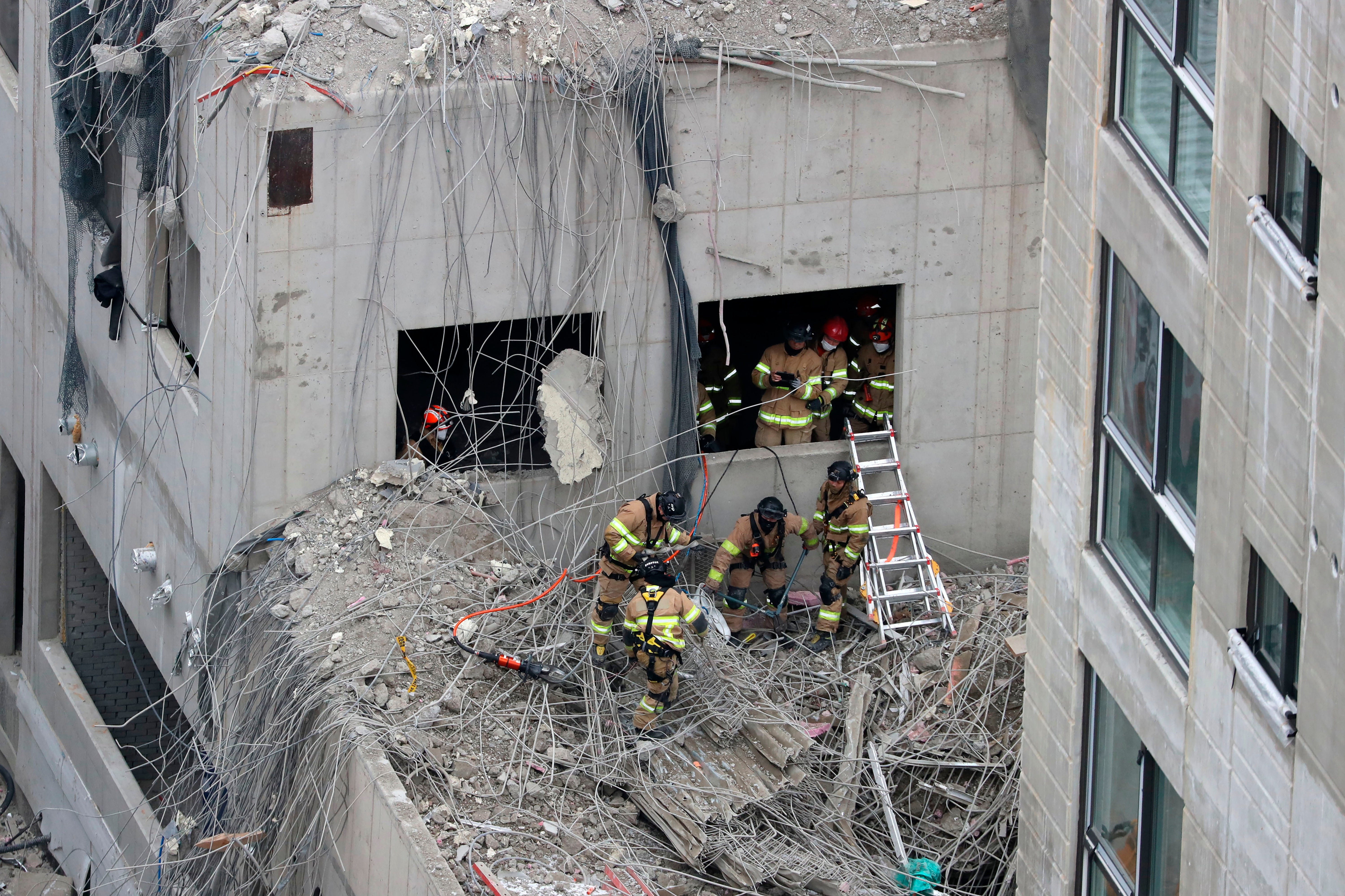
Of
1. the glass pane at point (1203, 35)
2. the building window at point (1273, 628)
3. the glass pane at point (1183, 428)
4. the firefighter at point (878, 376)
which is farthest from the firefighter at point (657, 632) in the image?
the glass pane at point (1203, 35)

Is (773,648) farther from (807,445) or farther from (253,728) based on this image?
(253,728)

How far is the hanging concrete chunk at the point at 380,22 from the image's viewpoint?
43.9ft

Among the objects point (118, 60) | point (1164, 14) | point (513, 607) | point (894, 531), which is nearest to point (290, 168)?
point (118, 60)

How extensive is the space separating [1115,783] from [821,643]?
19.7 feet

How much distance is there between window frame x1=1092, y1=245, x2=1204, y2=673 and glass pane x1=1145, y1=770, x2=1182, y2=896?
639 millimetres

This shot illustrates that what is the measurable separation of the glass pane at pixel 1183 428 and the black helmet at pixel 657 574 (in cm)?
502

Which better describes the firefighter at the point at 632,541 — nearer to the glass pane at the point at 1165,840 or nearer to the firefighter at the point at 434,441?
the firefighter at the point at 434,441

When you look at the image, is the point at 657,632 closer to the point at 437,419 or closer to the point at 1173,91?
the point at 437,419

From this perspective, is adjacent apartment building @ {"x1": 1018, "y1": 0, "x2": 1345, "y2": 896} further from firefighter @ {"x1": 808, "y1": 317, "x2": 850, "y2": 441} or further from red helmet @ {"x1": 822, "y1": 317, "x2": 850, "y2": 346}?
red helmet @ {"x1": 822, "y1": 317, "x2": 850, "y2": 346}

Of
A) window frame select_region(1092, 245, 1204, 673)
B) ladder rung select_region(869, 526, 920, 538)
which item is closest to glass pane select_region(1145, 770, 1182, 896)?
window frame select_region(1092, 245, 1204, 673)

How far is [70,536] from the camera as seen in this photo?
63.9 ft

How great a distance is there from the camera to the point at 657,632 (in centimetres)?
1225

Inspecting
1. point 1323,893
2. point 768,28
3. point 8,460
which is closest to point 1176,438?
point 1323,893

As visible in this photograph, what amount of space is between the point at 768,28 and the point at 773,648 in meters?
4.89
